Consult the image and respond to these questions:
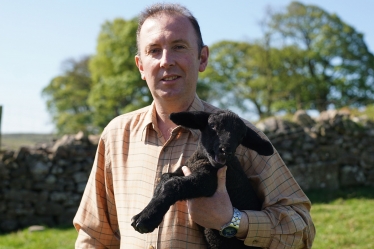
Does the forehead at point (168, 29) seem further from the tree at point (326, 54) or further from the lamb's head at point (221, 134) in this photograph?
the tree at point (326, 54)

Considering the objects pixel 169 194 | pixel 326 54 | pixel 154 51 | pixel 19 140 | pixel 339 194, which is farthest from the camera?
pixel 326 54

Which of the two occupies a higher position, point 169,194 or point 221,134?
point 221,134

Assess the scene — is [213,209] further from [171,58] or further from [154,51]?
[154,51]

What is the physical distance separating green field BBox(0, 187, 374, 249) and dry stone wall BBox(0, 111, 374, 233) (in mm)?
795

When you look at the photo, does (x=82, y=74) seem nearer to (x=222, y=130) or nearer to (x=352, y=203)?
(x=352, y=203)

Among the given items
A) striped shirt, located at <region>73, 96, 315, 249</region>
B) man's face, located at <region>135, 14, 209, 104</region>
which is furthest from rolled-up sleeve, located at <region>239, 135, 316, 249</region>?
man's face, located at <region>135, 14, 209, 104</region>

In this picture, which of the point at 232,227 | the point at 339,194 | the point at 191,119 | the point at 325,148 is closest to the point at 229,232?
the point at 232,227

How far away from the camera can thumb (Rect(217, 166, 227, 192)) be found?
261cm

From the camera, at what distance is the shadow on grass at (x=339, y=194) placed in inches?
430

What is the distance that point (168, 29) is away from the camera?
115 inches

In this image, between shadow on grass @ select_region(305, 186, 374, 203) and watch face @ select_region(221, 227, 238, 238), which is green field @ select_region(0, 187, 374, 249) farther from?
watch face @ select_region(221, 227, 238, 238)

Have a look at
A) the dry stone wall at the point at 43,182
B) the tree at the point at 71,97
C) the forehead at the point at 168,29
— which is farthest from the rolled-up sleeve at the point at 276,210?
the tree at the point at 71,97

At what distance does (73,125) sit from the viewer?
4256 centimetres

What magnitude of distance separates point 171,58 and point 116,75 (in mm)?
38834
